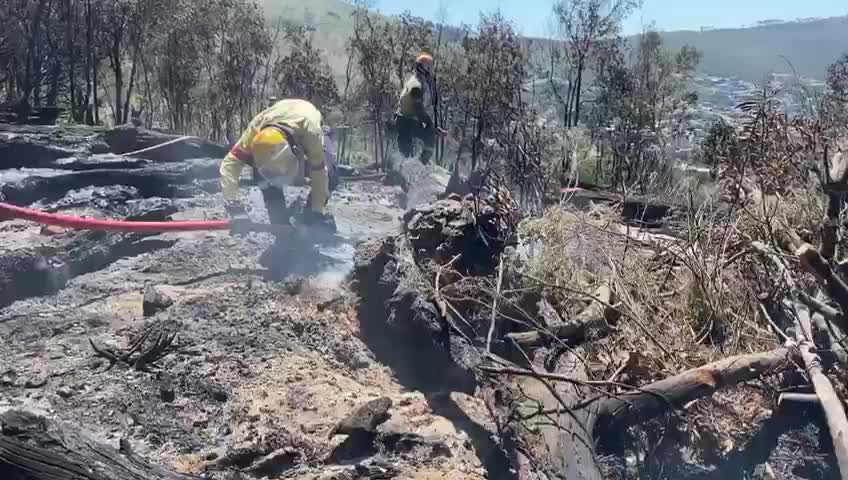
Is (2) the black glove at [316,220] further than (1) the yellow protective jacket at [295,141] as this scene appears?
Yes

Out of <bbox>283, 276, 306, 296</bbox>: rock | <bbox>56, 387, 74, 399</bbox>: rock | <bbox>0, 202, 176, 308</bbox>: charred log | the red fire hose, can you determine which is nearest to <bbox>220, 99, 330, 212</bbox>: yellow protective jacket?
the red fire hose

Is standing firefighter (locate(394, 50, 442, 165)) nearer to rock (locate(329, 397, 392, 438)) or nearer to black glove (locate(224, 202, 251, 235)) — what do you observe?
black glove (locate(224, 202, 251, 235))

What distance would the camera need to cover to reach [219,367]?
4.17 m

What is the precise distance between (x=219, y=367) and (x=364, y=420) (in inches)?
39.8

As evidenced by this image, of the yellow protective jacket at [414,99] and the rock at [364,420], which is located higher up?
the yellow protective jacket at [414,99]

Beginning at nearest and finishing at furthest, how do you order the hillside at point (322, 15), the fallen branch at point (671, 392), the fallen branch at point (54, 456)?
the fallen branch at point (54, 456) → the fallen branch at point (671, 392) → the hillside at point (322, 15)

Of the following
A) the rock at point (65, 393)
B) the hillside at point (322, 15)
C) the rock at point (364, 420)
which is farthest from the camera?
the hillside at point (322, 15)

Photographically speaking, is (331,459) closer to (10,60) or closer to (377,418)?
(377,418)

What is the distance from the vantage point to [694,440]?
13.3 ft

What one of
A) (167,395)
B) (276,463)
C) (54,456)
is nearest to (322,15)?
(167,395)

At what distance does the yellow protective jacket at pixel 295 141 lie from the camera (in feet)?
18.0

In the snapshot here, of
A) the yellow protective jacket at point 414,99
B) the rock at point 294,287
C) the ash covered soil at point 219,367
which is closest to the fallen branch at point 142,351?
the ash covered soil at point 219,367

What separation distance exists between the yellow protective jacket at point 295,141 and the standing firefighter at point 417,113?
3332mm

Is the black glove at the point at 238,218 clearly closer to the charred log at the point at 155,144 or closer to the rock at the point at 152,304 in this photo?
the rock at the point at 152,304
